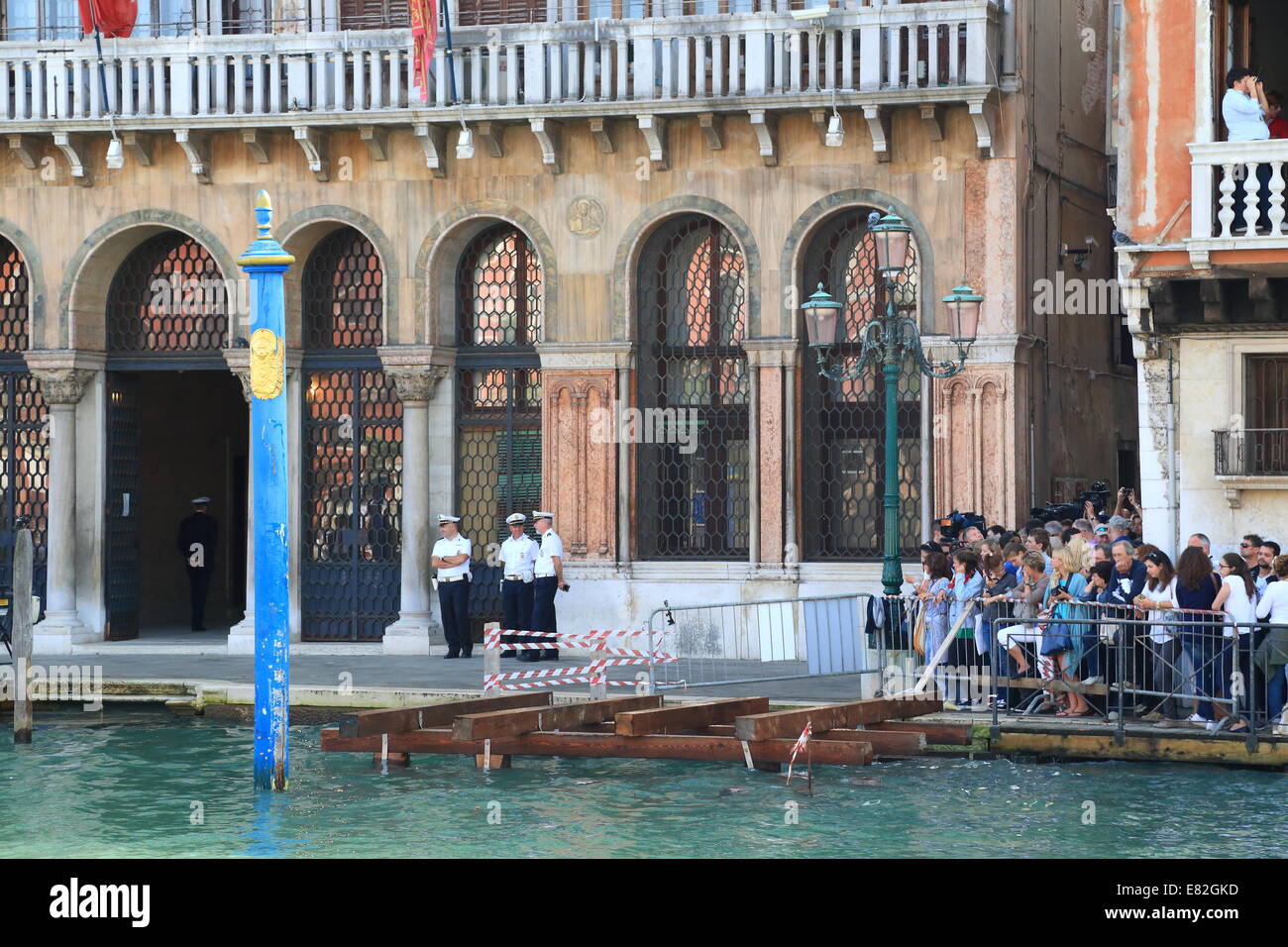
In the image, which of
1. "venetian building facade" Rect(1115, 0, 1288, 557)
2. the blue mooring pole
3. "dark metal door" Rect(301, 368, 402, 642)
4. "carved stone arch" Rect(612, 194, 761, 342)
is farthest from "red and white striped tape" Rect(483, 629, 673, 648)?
"venetian building facade" Rect(1115, 0, 1288, 557)

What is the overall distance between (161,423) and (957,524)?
11.7 meters

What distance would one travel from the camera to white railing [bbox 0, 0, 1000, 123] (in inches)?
926

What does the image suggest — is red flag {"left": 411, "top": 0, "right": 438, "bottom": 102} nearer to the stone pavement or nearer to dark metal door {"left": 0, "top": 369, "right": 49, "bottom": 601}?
dark metal door {"left": 0, "top": 369, "right": 49, "bottom": 601}

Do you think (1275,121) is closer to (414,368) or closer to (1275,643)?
(1275,643)

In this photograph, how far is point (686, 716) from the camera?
59.3 ft

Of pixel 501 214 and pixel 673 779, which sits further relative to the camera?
pixel 501 214

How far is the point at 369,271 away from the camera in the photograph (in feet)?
85.8

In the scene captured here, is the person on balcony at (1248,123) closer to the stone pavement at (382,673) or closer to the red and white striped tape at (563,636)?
the stone pavement at (382,673)

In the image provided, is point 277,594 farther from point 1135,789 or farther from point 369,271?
point 369,271

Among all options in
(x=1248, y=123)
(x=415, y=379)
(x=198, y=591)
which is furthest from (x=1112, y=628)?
(x=198, y=591)

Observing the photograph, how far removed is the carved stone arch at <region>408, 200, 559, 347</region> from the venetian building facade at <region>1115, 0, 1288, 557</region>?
691cm
